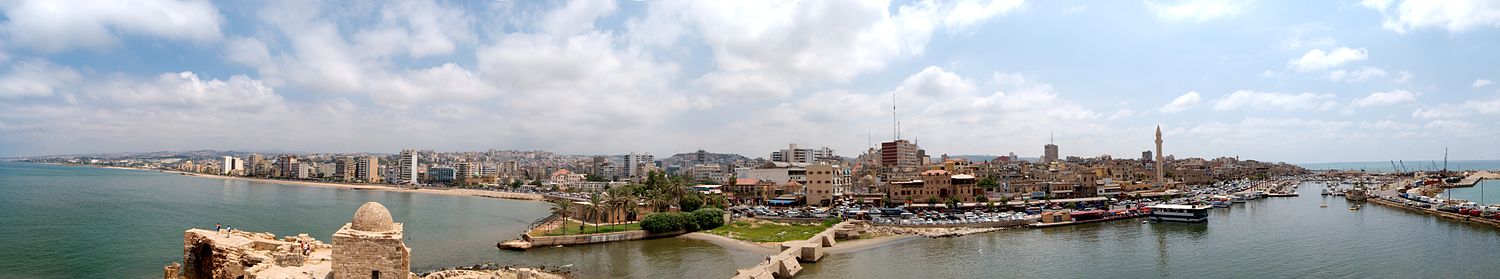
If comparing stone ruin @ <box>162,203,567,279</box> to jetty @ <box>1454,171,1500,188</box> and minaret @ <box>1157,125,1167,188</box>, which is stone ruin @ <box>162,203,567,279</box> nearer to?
minaret @ <box>1157,125,1167,188</box>

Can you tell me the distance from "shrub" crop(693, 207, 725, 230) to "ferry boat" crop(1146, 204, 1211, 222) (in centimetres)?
3047

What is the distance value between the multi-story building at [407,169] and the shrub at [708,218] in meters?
105

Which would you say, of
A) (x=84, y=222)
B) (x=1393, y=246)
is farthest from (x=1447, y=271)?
(x=84, y=222)

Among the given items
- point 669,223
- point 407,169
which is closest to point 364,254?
point 669,223

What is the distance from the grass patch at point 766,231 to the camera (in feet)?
116

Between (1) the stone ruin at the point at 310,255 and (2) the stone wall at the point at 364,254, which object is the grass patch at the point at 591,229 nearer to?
(1) the stone ruin at the point at 310,255

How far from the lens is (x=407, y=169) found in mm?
132750

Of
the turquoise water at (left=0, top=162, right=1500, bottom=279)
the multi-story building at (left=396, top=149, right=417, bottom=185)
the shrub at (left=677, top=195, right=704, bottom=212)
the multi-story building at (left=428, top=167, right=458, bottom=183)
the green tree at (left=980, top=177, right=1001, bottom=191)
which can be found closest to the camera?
the turquoise water at (left=0, top=162, right=1500, bottom=279)

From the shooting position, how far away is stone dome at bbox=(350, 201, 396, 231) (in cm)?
1209

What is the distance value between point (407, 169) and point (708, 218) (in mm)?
111822

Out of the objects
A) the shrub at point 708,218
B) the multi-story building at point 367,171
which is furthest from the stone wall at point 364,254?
the multi-story building at point 367,171

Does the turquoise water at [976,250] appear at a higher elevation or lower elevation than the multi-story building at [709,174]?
lower

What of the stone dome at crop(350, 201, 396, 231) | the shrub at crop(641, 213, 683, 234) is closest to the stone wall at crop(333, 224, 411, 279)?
the stone dome at crop(350, 201, 396, 231)

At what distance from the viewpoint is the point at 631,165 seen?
150 m
